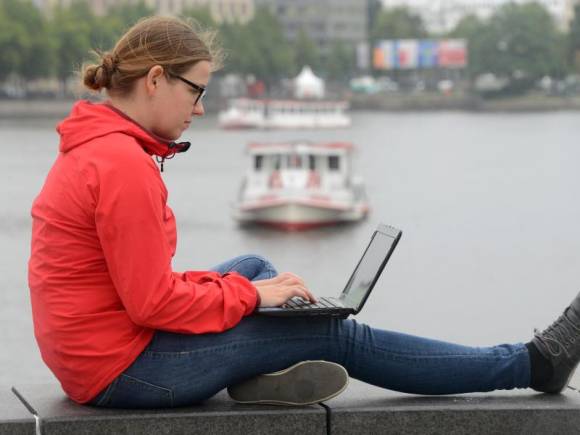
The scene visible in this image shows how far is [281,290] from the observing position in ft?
11.5

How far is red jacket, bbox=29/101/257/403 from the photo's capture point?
10.8 feet

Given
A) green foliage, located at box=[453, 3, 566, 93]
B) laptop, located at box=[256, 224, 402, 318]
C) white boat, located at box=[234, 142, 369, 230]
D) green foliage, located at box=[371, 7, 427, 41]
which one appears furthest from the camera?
green foliage, located at box=[371, 7, 427, 41]

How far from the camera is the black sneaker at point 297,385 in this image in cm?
356

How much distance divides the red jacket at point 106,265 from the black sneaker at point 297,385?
19 centimetres

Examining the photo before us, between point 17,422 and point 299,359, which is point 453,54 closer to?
point 299,359

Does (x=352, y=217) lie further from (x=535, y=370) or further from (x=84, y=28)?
(x=84, y=28)

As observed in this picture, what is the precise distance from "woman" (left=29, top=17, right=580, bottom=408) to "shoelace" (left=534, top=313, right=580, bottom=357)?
338 mm

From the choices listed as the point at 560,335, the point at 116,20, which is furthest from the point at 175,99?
the point at 116,20

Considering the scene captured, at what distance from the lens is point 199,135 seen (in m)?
71.4

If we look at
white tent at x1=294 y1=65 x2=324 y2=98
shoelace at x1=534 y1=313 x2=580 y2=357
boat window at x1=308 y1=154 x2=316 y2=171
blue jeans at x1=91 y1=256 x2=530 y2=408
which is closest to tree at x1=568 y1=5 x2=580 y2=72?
white tent at x1=294 y1=65 x2=324 y2=98

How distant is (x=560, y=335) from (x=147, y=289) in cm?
104

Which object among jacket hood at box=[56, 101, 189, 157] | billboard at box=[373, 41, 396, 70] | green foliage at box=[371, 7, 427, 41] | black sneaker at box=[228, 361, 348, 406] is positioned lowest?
billboard at box=[373, 41, 396, 70]

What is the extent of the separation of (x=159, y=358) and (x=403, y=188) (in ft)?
127

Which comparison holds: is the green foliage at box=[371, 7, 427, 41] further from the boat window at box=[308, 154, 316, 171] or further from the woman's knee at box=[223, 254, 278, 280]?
the woman's knee at box=[223, 254, 278, 280]
